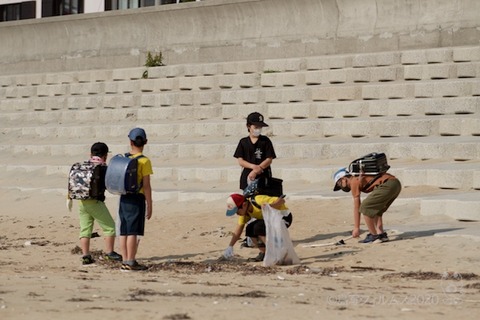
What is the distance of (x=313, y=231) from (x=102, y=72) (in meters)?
13.4

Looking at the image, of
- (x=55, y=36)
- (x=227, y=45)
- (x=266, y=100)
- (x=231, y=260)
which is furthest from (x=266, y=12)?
Answer: (x=231, y=260)

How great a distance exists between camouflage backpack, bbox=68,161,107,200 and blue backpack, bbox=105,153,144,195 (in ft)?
2.27

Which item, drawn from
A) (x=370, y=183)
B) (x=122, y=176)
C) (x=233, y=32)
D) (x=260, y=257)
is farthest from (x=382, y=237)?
(x=233, y=32)

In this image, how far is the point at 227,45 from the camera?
24359 mm

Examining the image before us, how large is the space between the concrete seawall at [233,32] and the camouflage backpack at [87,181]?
34.9ft

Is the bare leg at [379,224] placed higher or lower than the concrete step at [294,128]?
lower

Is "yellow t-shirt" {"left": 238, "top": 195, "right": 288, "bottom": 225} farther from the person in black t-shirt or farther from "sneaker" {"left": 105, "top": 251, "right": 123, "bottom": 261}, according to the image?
"sneaker" {"left": 105, "top": 251, "right": 123, "bottom": 261}

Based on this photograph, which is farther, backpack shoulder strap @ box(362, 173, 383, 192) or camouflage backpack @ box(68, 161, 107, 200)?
backpack shoulder strap @ box(362, 173, 383, 192)

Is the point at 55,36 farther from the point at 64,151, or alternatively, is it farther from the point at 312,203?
the point at 312,203

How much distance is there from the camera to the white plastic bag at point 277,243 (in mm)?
11297

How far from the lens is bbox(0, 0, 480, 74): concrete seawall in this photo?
21.1 meters

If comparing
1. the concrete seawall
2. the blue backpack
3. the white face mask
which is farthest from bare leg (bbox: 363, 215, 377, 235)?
the concrete seawall

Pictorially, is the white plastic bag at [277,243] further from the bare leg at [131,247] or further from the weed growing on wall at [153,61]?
Answer: the weed growing on wall at [153,61]

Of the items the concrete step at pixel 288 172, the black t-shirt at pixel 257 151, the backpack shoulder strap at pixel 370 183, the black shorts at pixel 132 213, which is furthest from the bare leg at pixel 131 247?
the concrete step at pixel 288 172
